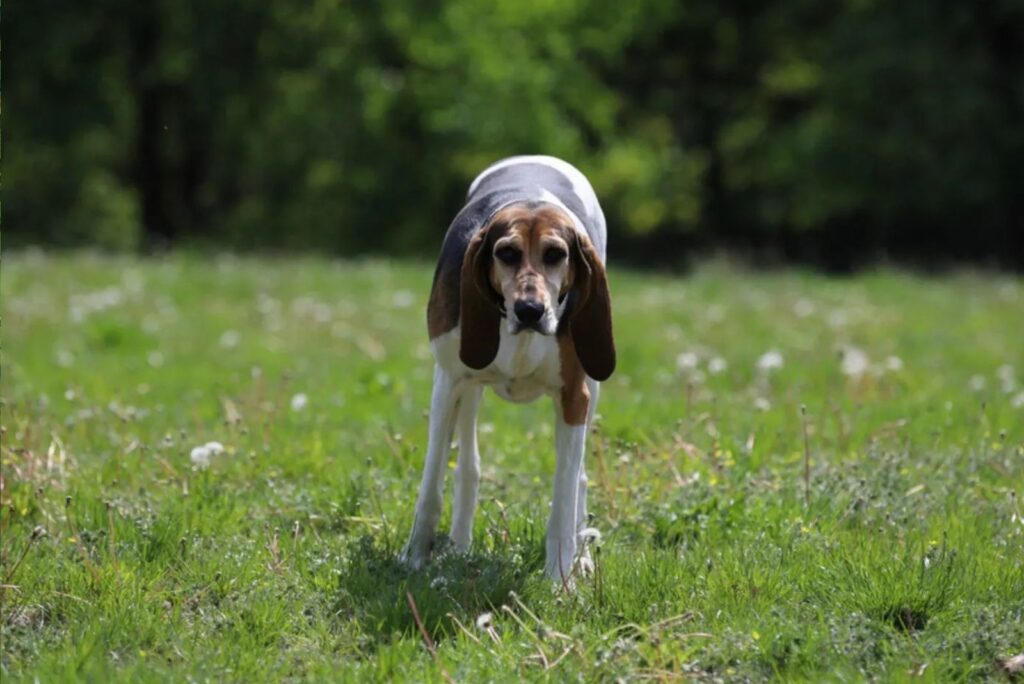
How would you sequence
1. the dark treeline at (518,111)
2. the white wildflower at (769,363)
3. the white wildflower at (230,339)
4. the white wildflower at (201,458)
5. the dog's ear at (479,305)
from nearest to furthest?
1. the dog's ear at (479,305)
2. the white wildflower at (201,458)
3. the white wildflower at (769,363)
4. the white wildflower at (230,339)
5. the dark treeline at (518,111)

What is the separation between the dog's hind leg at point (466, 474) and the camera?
5824 millimetres

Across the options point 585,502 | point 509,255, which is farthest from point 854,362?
point 509,255

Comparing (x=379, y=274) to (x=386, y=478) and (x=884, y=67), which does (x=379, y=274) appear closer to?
A: (x=386, y=478)

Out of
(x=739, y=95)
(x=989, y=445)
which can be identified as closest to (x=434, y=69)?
(x=739, y=95)

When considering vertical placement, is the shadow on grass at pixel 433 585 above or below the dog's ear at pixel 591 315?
below

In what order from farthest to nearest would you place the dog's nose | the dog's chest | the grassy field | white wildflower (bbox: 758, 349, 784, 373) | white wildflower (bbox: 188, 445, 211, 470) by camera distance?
white wildflower (bbox: 758, 349, 784, 373) → white wildflower (bbox: 188, 445, 211, 470) → the dog's chest → the dog's nose → the grassy field

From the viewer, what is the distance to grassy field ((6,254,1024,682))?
4598 millimetres

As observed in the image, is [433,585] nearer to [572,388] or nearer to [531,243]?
[572,388]

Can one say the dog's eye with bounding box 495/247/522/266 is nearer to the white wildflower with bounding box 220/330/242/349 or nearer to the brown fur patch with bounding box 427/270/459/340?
the brown fur patch with bounding box 427/270/459/340

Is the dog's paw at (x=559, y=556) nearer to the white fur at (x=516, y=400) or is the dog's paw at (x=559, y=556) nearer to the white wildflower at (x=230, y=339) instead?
the white fur at (x=516, y=400)

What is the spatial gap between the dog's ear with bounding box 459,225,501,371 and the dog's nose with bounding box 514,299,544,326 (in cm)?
30

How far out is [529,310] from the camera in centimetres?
479

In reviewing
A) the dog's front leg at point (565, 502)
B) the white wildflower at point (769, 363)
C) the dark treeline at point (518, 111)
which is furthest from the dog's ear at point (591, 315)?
the dark treeline at point (518, 111)

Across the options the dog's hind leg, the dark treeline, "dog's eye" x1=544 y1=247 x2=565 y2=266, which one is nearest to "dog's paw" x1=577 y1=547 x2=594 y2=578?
the dog's hind leg
